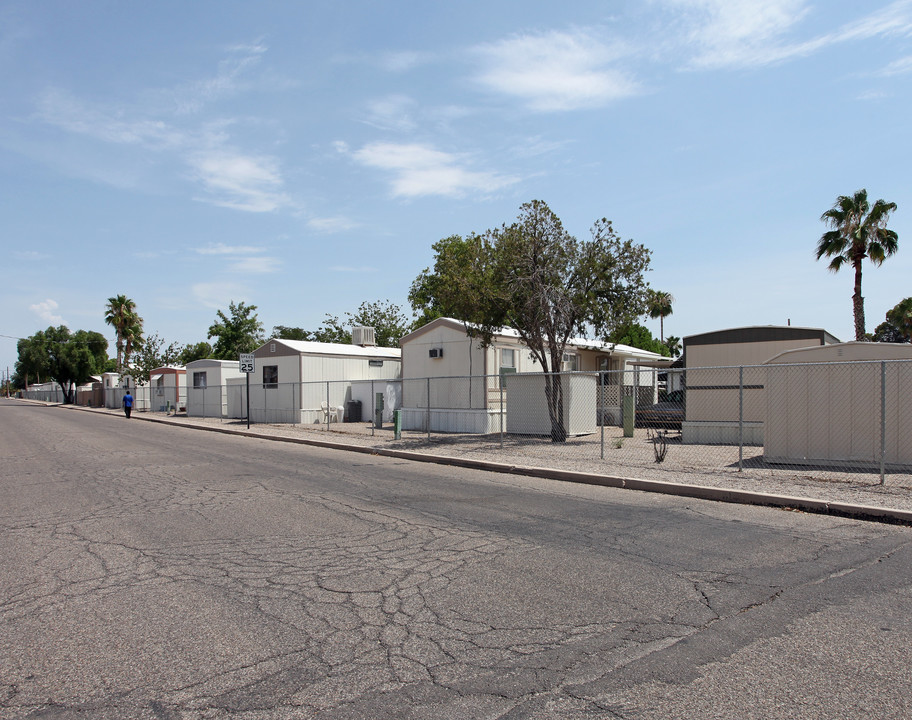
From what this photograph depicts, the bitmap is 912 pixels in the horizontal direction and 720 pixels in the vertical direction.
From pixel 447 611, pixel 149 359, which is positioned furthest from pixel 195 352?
pixel 447 611

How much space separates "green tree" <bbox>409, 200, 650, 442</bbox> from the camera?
17.0 metres

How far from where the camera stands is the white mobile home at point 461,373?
2112 cm

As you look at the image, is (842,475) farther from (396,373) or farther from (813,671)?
(396,373)

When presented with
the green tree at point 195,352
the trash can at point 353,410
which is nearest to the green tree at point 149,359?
the green tree at point 195,352

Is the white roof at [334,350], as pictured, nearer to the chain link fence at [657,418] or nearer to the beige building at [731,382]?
the chain link fence at [657,418]

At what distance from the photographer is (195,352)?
65.4 meters

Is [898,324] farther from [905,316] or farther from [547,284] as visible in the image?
[547,284]

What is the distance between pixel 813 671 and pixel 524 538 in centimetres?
345

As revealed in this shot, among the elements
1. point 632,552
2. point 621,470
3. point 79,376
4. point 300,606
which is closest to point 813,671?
point 632,552

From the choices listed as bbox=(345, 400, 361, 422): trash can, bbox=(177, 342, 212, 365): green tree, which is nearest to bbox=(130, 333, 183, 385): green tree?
bbox=(177, 342, 212, 365): green tree

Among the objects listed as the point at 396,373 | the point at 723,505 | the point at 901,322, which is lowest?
the point at 723,505

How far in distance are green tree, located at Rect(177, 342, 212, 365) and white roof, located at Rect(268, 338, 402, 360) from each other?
119ft

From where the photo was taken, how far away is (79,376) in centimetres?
7169

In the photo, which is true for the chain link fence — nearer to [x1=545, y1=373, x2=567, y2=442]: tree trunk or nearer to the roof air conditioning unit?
[x1=545, y1=373, x2=567, y2=442]: tree trunk
